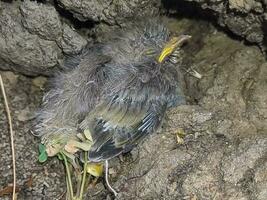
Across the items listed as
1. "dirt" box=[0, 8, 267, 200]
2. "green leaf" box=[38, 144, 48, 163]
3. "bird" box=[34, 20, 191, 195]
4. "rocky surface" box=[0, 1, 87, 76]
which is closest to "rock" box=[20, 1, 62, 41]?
"rocky surface" box=[0, 1, 87, 76]

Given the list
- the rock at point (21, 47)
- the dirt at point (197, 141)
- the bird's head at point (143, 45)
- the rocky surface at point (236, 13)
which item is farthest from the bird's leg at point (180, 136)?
the rock at point (21, 47)

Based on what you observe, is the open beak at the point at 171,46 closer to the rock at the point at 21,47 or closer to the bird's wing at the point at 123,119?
the bird's wing at the point at 123,119

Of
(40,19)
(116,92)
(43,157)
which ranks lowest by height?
(43,157)

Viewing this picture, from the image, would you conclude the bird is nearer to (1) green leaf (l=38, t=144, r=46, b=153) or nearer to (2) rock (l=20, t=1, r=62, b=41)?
(1) green leaf (l=38, t=144, r=46, b=153)

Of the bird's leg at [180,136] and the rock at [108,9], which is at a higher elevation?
the rock at [108,9]

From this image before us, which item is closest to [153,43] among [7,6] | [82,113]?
[82,113]

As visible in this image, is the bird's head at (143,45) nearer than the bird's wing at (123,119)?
No

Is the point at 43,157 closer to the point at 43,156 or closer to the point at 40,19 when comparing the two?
the point at 43,156

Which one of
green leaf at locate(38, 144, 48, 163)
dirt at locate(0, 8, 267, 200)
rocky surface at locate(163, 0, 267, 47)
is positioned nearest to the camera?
dirt at locate(0, 8, 267, 200)

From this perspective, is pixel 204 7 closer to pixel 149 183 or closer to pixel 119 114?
pixel 119 114

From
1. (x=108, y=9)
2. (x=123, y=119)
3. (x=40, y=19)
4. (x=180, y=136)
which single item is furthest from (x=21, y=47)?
(x=180, y=136)
